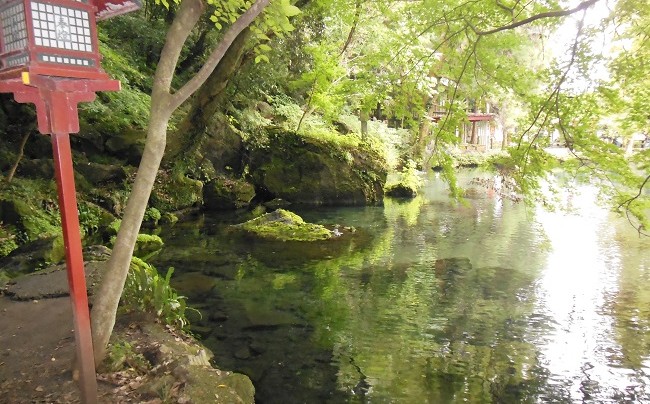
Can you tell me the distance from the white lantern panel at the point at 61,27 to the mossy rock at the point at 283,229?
10021 millimetres

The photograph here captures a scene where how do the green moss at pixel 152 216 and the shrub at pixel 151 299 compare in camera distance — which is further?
the green moss at pixel 152 216

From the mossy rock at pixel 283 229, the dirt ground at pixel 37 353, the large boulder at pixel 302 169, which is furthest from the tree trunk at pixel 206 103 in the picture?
the large boulder at pixel 302 169

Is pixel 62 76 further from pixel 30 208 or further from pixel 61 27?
pixel 30 208

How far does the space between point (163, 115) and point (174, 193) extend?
13.2 metres

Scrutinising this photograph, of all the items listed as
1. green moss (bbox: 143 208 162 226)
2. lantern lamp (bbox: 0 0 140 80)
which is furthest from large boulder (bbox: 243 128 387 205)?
lantern lamp (bbox: 0 0 140 80)

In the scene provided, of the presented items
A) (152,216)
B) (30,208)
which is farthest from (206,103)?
(152,216)

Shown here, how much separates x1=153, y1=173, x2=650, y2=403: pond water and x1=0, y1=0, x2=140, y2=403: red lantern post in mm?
2628

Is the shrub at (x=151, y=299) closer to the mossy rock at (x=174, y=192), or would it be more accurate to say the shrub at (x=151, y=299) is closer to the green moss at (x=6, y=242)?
the green moss at (x=6, y=242)

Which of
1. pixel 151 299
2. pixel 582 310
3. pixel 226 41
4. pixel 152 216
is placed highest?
pixel 226 41

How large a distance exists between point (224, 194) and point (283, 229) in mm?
5478

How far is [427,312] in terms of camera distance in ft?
27.8

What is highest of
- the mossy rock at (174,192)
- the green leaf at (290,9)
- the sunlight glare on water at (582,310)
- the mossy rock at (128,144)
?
the green leaf at (290,9)

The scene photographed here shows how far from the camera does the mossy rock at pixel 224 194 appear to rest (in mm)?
18641

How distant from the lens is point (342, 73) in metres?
19.0
